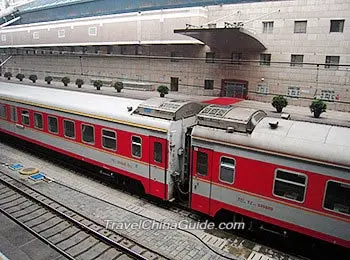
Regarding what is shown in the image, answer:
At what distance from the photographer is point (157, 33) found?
31.9 meters

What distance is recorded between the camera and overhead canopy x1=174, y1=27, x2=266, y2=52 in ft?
78.8

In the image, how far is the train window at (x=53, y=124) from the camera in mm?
13820

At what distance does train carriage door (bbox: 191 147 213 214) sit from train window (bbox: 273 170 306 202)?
1.92 meters

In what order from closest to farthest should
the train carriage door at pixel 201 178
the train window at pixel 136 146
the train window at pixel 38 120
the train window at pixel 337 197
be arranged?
the train window at pixel 337 197
the train carriage door at pixel 201 178
the train window at pixel 136 146
the train window at pixel 38 120

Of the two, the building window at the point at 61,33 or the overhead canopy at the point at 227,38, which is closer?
the overhead canopy at the point at 227,38

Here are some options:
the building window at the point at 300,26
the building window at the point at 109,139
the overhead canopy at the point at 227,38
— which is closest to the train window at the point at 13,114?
the building window at the point at 109,139

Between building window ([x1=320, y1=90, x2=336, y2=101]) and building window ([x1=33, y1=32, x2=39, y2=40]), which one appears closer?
building window ([x1=320, y1=90, x2=336, y2=101])

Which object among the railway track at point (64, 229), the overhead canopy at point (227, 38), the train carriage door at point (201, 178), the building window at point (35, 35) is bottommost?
the railway track at point (64, 229)

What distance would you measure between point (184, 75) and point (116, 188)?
22.0 metres

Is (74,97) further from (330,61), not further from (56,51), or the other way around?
(56,51)

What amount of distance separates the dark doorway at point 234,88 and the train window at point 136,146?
20286 millimetres

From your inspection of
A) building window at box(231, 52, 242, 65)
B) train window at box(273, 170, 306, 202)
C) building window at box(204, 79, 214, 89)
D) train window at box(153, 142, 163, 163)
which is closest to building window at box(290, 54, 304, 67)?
building window at box(231, 52, 242, 65)

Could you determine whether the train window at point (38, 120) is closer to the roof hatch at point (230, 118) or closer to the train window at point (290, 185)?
the roof hatch at point (230, 118)

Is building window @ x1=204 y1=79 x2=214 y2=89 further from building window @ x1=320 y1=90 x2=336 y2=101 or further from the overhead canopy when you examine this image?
building window @ x1=320 y1=90 x2=336 y2=101
